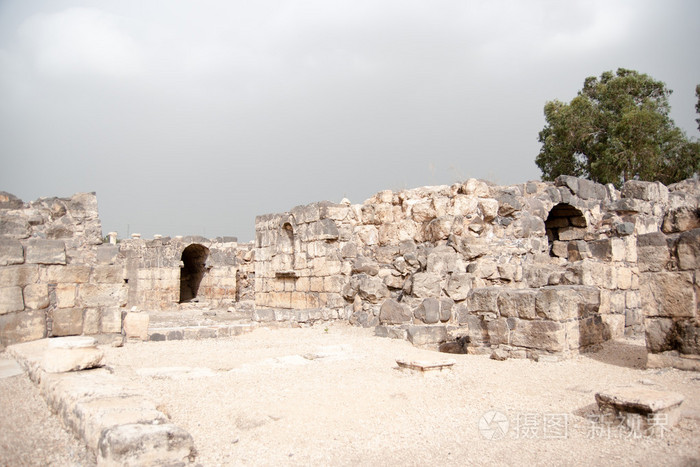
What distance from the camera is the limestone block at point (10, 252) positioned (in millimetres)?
6770

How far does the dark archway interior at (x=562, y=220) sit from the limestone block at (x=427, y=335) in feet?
12.7

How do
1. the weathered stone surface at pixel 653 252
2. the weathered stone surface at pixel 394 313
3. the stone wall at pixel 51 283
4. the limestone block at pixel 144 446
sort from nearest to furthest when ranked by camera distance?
the limestone block at pixel 144 446
the weathered stone surface at pixel 653 252
the stone wall at pixel 51 283
the weathered stone surface at pixel 394 313

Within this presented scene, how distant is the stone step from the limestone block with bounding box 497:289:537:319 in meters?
4.99

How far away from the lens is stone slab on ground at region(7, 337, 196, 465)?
2889 millimetres

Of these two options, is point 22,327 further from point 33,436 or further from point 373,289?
point 373,289

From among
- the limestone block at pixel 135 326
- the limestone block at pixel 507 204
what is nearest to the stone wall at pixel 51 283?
the limestone block at pixel 135 326

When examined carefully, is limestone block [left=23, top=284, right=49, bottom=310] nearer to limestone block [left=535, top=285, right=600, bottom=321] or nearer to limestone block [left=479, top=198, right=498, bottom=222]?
limestone block [left=535, top=285, right=600, bottom=321]

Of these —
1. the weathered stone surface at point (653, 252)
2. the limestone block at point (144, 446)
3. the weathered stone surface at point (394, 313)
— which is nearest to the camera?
the limestone block at point (144, 446)

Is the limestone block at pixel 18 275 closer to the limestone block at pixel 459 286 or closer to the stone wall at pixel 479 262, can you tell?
the stone wall at pixel 479 262

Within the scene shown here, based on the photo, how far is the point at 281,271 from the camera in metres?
11.7

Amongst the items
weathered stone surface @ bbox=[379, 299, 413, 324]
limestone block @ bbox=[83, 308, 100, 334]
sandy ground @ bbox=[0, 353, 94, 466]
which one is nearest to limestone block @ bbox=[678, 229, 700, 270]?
weathered stone surface @ bbox=[379, 299, 413, 324]

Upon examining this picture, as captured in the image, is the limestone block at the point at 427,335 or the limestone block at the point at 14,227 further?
the limestone block at the point at 427,335

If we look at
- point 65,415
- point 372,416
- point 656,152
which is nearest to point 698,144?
point 656,152

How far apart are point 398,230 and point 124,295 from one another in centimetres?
501
